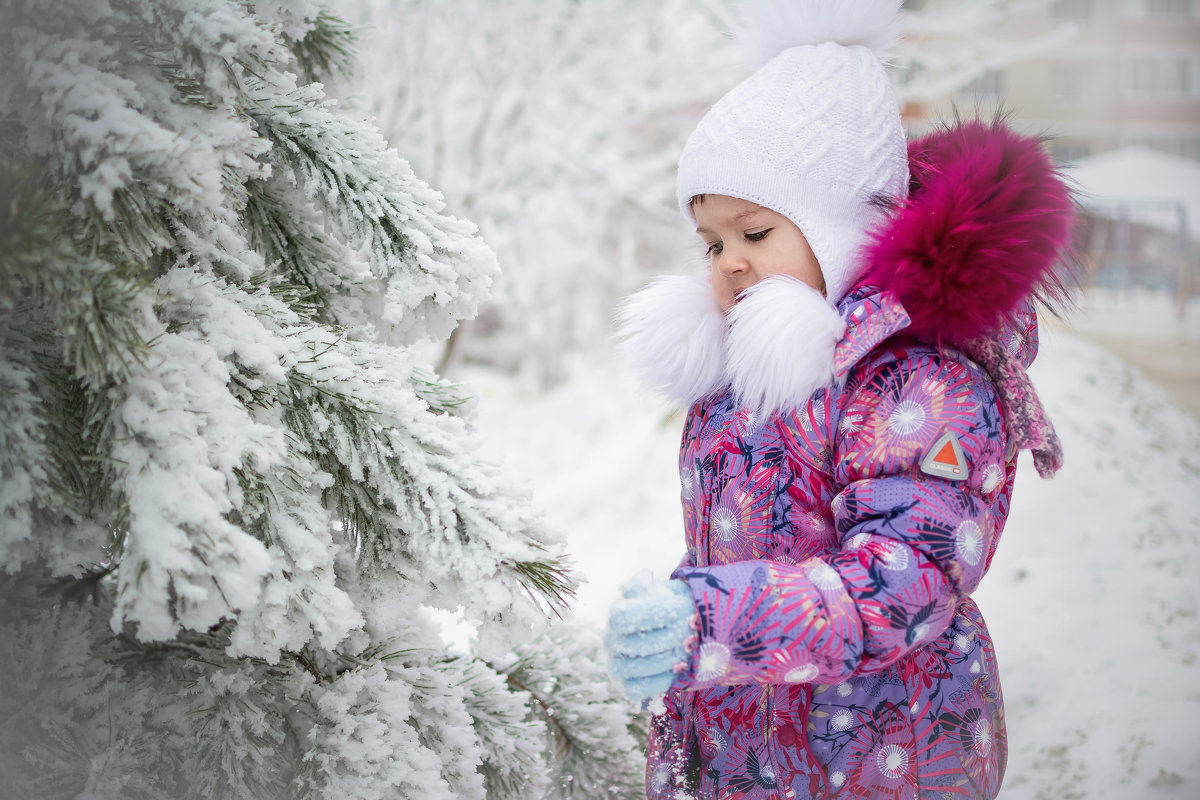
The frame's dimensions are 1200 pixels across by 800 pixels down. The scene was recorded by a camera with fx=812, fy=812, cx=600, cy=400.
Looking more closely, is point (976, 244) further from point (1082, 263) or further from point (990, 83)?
point (990, 83)

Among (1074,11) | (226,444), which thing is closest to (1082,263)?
(226,444)

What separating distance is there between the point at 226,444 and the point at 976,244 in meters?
0.86

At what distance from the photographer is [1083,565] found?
115 inches

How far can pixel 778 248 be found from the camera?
1.12 metres

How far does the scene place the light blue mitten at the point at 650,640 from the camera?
842mm

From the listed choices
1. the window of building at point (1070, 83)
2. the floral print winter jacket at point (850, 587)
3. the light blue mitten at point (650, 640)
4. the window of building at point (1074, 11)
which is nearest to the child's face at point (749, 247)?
the floral print winter jacket at point (850, 587)

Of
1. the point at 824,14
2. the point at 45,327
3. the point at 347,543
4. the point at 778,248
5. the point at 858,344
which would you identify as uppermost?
the point at 824,14

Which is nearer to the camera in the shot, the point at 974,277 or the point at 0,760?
the point at 0,760

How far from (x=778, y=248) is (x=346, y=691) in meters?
0.78

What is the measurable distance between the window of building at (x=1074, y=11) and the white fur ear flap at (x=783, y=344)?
682 cm

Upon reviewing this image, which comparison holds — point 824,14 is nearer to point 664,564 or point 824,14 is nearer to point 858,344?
point 858,344

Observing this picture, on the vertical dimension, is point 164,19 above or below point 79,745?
above

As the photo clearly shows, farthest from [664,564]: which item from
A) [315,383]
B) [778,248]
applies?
[315,383]

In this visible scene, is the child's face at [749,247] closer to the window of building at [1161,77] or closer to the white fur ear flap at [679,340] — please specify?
the white fur ear flap at [679,340]
